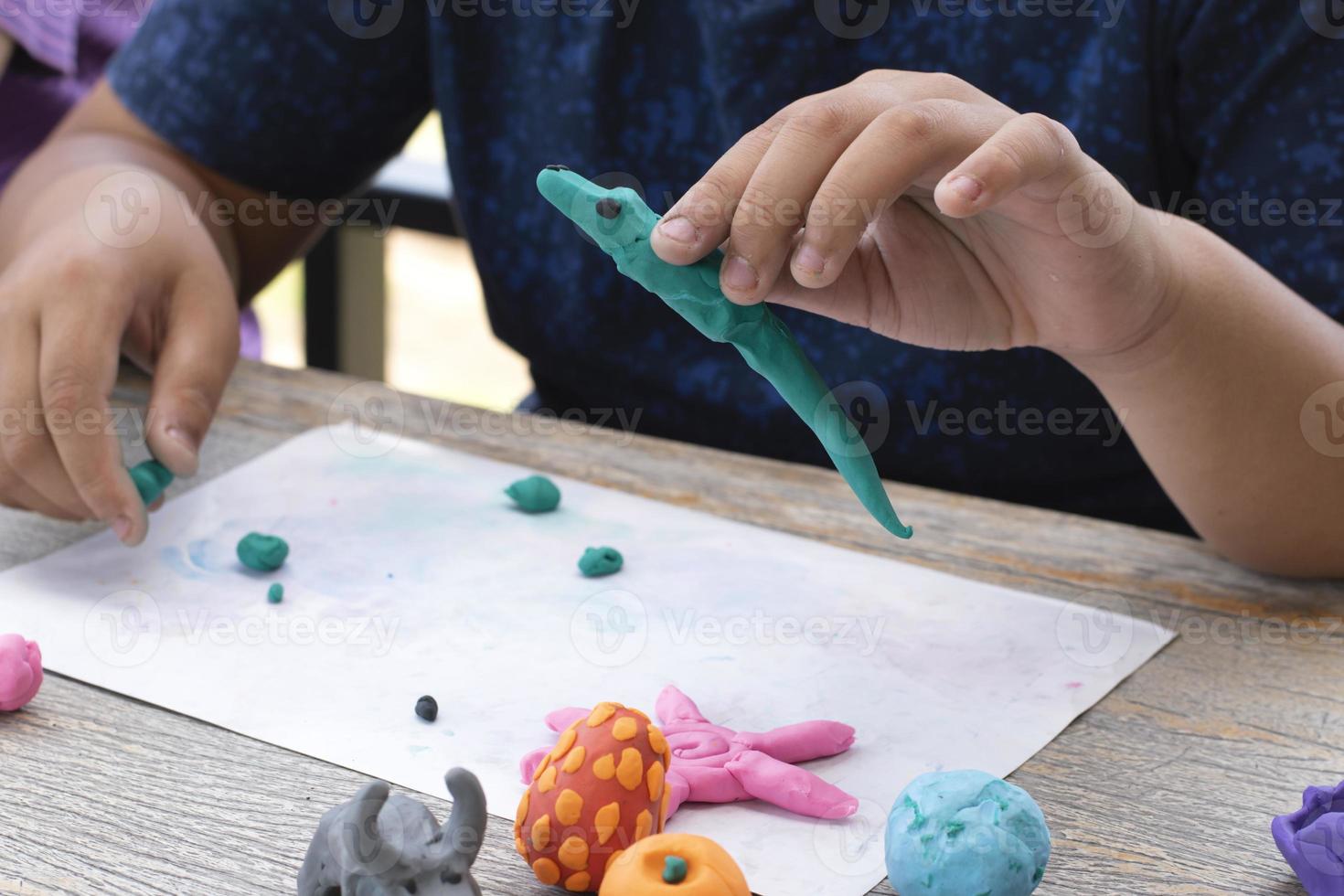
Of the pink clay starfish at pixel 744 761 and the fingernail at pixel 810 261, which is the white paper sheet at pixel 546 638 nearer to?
the pink clay starfish at pixel 744 761

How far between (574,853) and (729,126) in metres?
0.61

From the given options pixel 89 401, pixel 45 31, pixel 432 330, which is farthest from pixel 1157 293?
pixel 432 330

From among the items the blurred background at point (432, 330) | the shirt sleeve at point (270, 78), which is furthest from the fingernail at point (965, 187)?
the blurred background at point (432, 330)

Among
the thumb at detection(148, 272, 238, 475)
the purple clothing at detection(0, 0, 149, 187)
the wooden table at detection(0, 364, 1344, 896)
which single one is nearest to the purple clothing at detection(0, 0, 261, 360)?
the purple clothing at detection(0, 0, 149, 187)

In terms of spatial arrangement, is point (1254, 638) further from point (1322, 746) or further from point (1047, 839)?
point (1047, 839)

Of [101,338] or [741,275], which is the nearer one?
[741,275]

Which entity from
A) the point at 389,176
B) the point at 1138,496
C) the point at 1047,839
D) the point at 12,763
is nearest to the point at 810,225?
the point at 1047,839

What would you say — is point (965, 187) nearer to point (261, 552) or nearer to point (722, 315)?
point (722, 315)

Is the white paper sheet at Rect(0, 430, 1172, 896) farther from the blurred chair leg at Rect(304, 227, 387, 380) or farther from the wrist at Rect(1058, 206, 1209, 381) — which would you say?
the blurred chair leg at Rect(304, 227, 387, 380)

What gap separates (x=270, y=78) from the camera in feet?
3.22

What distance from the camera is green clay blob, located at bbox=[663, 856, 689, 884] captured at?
39 cm

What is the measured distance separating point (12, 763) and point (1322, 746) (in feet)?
1.72

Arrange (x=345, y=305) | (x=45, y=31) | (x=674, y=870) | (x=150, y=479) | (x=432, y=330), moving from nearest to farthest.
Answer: (x=674, y=870) < (x=150, y=479) < (x=45, y=31) < (x=345, y=305) < (x=432, y=330)

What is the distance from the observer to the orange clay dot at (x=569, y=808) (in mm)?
421
